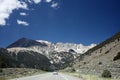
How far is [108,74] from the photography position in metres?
42.5

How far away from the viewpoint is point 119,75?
4038cm

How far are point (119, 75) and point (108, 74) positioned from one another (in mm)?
2539

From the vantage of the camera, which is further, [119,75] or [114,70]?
[114,70]

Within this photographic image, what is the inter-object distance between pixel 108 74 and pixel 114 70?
2.44m

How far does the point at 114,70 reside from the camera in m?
44.5

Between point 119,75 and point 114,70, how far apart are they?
4.11 metres
